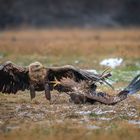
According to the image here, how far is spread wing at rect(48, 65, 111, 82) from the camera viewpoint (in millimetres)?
13008

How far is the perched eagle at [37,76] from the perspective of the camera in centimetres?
1299

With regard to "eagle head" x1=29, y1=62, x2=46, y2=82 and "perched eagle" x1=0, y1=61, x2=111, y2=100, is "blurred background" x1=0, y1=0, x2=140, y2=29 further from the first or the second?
"eagle head" x1=29, y1=62, x2=46, y2=82

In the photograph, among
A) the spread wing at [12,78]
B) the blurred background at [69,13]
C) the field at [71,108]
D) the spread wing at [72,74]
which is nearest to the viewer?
the field at [71,108]

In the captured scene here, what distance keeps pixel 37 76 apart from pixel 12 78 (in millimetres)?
482

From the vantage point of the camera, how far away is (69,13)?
36750 mm

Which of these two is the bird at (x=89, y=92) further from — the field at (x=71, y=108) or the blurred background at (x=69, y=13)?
the blurred background at (x=69, y=13)

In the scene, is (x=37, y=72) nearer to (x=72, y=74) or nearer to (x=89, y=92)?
(x=72, y=74)

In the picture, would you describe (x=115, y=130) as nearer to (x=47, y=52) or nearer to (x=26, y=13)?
(x=47, y=52)

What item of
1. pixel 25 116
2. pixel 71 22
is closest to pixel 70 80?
pixel 25 116

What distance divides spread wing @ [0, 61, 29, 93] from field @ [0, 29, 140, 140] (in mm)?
349

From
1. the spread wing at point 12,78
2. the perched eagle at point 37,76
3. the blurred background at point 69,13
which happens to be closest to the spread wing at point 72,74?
the perched eagle at point 37,76

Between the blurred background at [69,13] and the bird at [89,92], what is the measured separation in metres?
22.2

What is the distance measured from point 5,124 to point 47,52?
12.9 meters

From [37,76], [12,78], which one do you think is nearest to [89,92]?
[37,76]
